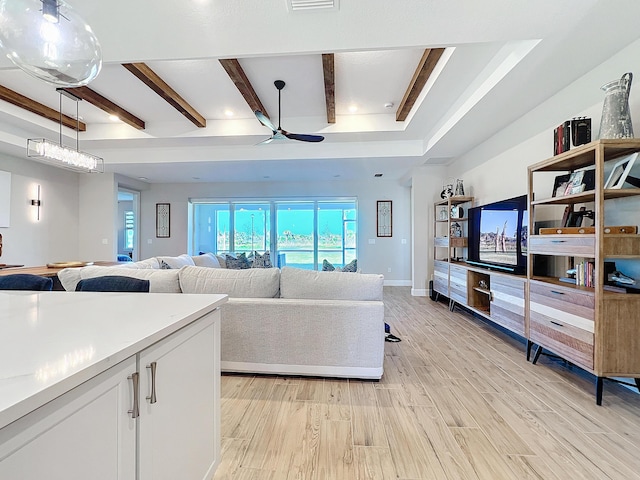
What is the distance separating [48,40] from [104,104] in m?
2.85

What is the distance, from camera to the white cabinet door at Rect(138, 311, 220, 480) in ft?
2.76

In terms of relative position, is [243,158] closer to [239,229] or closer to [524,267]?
[239,229]

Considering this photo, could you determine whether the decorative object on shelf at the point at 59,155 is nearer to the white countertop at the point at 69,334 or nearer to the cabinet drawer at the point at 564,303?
the white countertop at the point at 69,334

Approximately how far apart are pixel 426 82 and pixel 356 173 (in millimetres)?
2980

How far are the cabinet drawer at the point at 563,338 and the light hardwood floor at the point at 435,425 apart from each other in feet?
0.83

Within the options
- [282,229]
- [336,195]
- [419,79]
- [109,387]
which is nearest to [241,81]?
[419,79]

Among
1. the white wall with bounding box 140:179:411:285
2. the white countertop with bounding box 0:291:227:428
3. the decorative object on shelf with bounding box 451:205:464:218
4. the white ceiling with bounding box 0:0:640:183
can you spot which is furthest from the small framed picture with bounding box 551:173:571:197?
the white wall with bounding box 140:179:411:285

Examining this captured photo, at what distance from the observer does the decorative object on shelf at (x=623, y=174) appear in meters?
1.93

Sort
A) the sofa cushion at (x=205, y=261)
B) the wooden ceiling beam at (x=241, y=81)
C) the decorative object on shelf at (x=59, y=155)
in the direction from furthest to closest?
1. the sofa cushion at (x=205, y=261)
2. the decorative object on shelf at (x=59, y=155)
3. the wooden ceiling beam at (x=241, y=81)

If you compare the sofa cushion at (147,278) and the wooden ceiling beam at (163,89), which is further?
the wooden ceiling beam at (163,89)

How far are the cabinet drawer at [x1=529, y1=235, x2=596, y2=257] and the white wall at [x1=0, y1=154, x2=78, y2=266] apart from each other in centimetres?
722

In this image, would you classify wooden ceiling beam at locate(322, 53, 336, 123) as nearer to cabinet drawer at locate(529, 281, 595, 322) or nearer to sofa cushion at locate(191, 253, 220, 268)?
cabinet drawer at locate(529, 281, 595, 322)

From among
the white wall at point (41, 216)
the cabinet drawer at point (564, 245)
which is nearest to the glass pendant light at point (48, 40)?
the cabinet drawer at point (564, 245)

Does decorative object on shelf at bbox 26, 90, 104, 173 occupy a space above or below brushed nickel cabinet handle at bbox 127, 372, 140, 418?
above
